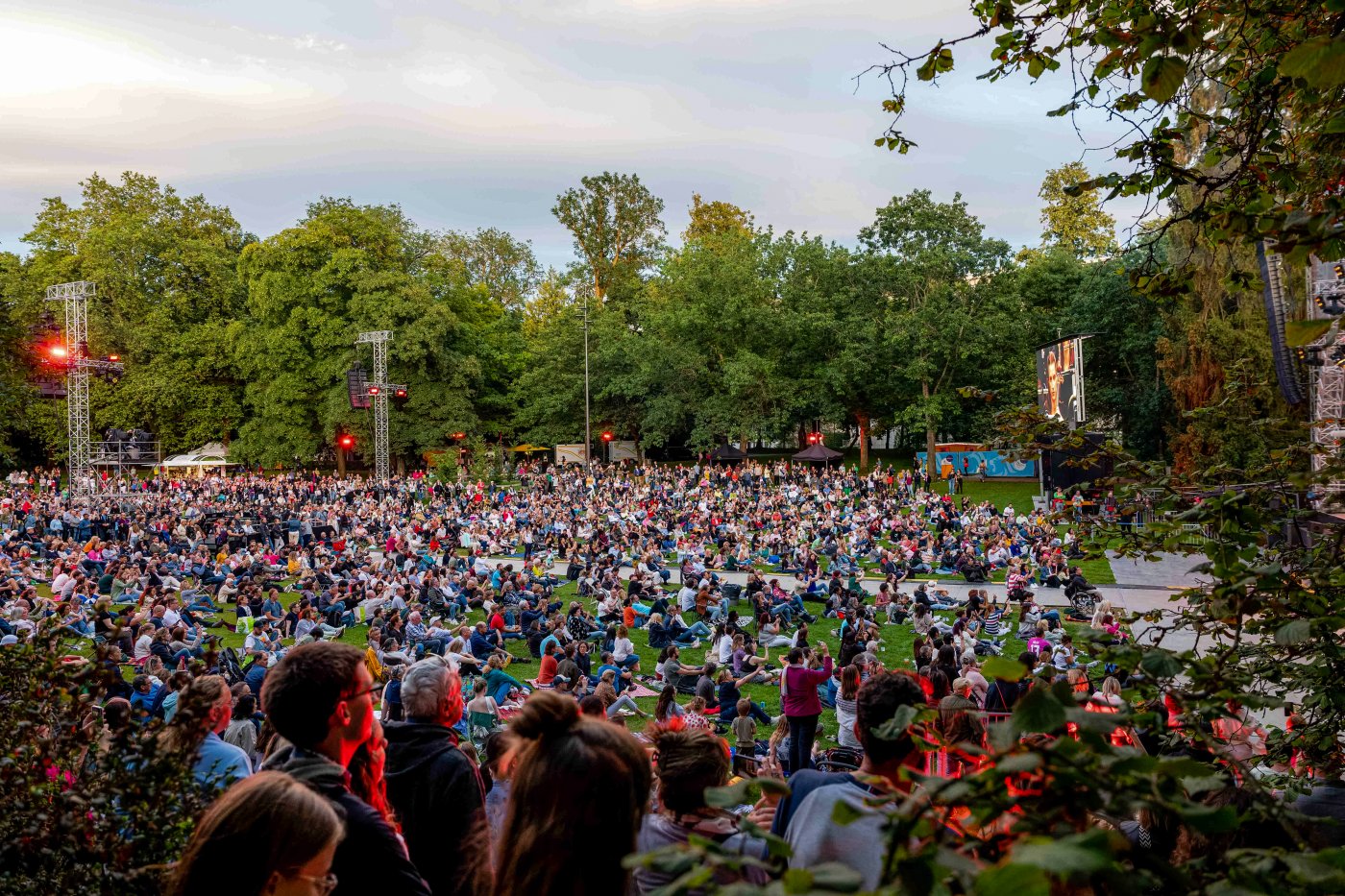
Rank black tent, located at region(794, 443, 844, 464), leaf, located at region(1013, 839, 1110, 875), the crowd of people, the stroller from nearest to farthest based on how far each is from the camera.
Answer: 1. leaf, located at region(1013, 839, 1110, 875)
2. the crowd of people
3. the stroller
4. black tent, located at region(794, 443, 844, 464)

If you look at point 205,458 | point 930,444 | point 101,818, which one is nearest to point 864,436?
point 930,444

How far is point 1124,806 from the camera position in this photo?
1147mm

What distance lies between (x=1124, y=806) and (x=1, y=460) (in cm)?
5313

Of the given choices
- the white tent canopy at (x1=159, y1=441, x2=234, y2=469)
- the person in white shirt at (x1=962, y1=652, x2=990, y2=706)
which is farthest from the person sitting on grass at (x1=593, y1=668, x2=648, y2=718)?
the white tent canopy at (x1=159, y1=441, x2=234, y2=469)

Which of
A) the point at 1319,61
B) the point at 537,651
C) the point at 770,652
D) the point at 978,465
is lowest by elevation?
the point at 770,652

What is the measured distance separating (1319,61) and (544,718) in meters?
2.30

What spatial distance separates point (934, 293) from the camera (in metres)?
37.2

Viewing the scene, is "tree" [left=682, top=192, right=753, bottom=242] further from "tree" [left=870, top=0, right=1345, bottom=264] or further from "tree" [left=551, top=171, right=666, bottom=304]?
"tree" [left=870, top=0, right=1345, bottom=264]

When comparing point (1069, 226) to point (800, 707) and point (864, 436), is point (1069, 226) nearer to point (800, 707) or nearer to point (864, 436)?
point (864, 436)

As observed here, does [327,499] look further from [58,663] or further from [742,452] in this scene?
[58,663]

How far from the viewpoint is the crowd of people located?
1862 mm

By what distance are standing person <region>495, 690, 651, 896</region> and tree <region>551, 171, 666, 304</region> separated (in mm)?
53107

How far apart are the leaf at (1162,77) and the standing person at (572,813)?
2448 mm

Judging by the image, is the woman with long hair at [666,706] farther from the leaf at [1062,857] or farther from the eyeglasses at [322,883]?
the leaf at [1062,857]
